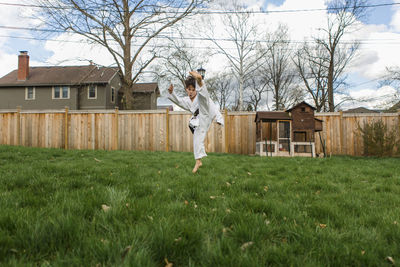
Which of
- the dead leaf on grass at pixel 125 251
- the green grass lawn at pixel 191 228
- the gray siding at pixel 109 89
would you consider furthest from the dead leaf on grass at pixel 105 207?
the gray siding at pixel 109 89

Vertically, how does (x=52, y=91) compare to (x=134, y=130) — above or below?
above

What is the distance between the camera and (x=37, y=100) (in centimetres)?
2589

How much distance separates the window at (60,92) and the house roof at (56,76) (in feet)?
1.99

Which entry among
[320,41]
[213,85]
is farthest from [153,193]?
[213,85]

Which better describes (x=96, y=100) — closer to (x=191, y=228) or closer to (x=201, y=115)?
(x=201, y=115)

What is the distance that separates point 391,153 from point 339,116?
2486 millimetres

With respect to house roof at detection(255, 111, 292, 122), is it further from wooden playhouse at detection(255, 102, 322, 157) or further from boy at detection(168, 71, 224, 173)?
boy at detection(168, 71, 224, 173)

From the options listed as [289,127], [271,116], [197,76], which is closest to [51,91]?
[271,116]

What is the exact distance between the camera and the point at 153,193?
2.83 m

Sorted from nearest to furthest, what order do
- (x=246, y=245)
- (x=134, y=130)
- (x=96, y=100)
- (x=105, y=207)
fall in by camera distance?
(x=246, y=245) < (x=105, y=207) < (x=134, y=130) < (x=96, y=100)

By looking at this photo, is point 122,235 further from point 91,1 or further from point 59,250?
point 91,1

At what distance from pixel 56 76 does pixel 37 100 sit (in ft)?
11.2

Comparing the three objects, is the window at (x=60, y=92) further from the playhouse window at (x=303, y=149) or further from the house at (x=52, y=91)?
the playhouse window at (x=303, y=149)

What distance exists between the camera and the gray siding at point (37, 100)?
25703 millimetres
